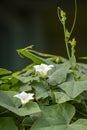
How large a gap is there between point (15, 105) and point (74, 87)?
0.11 metres

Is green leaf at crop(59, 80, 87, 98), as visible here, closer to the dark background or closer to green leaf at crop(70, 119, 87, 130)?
green leaf at crop(70, 119, 87, 130)

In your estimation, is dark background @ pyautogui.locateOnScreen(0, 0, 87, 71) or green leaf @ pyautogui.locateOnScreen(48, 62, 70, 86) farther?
dark background @ pyautogui.locateOnScreen(0, 0, 87, 71)

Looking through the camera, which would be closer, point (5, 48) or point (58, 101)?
point (58, 101)

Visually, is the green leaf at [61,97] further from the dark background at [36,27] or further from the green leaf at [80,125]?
the dark background at [36,27]

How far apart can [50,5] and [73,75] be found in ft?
11.4

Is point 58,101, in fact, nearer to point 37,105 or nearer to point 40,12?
point 37,105

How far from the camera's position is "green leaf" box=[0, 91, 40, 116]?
667 millimetres

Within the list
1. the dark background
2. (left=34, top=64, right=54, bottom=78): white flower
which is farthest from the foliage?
the dark background

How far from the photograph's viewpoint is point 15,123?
700mm

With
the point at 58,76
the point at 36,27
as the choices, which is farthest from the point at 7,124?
the point at 36,27

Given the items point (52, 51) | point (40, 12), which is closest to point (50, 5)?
point (40, 12)

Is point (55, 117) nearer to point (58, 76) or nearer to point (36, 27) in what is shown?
point (58, 76)

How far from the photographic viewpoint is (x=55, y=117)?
2.26 feet

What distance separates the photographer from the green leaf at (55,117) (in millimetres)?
669
